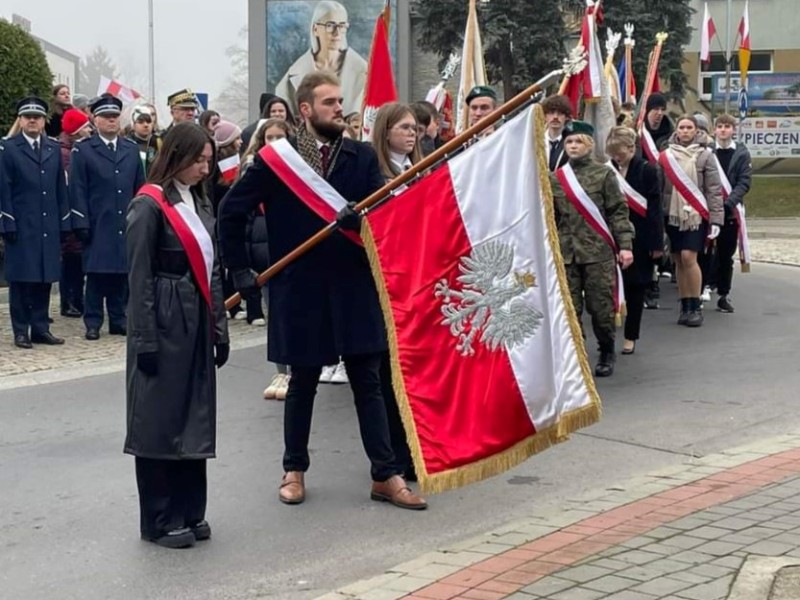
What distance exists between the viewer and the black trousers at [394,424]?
268 inches

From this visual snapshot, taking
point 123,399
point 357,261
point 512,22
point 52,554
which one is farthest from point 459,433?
point 512,22

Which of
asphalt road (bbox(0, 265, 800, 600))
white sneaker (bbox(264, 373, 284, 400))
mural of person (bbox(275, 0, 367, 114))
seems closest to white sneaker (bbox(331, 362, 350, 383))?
asphalt road (bbox(0, 265, 800, 600))

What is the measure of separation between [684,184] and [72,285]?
6124 mm

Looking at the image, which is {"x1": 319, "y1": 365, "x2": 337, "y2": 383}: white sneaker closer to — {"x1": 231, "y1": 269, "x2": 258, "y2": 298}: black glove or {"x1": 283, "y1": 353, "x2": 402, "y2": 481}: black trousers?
{"x1": 283, "y1": 353, "x2": 402, "y2": 481}: black trousers

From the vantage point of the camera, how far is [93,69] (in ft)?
134

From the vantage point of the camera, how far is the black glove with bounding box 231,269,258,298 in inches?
243

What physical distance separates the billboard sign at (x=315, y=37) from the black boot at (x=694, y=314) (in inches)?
260

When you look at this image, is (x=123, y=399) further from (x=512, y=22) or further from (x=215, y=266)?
(x=512, y=22)

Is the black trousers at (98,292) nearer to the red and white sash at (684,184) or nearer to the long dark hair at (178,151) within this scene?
the red and white sash at (684,184)

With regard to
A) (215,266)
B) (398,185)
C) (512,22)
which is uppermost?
(512,22)

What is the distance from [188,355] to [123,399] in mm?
3698

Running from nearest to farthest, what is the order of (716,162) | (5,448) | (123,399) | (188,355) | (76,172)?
(188,355)
(5,448)
(123,399)
(76,172)
(716,162)

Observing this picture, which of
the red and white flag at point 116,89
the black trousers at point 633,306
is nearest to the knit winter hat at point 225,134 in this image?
the black trousers at point 633,306

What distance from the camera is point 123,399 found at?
30.5ft
